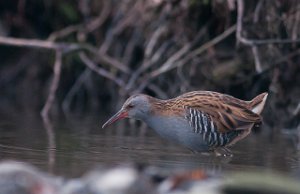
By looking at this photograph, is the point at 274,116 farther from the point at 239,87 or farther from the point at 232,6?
the point at 232,6

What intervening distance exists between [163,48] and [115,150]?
13.3 ft

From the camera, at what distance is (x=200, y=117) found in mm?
8961

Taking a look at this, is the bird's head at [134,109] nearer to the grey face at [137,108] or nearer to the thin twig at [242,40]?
the grey face at [137,108]

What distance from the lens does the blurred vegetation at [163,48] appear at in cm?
1185

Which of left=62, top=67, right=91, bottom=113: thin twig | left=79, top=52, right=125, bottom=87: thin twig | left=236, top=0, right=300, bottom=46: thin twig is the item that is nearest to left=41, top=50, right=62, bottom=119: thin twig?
left=79, top=52, right=125, bottom=87: thin twig

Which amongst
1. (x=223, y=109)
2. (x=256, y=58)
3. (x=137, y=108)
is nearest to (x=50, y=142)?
(x=137, y=108)

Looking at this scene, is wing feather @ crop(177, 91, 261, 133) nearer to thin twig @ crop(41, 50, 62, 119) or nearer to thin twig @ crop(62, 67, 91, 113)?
thin twig @ crop(41, 50, 62, 119)

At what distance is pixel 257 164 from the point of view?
8.16 meters

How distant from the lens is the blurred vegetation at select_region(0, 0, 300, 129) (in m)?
11.9

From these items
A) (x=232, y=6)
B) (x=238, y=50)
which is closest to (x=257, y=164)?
(x=232, y=6)

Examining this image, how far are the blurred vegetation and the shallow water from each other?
1.06 m

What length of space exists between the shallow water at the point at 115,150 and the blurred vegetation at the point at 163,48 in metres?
1.06

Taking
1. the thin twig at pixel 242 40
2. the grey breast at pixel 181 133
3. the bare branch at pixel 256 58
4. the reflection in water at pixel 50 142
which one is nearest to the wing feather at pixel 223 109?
the grey breast at pixel 181 133

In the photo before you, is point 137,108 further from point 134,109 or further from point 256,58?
point 256,58
